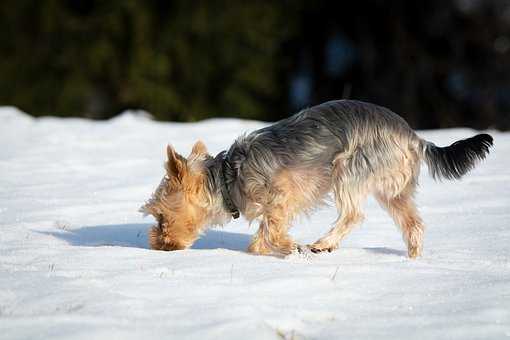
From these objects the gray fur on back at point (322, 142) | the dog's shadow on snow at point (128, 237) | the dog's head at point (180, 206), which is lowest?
the dog's shadow on snow at point (128, 237)

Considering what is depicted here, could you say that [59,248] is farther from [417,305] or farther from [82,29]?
[82,29]

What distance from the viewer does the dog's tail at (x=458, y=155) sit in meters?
6.33

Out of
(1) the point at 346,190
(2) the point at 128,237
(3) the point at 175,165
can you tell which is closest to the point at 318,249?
(1) the point at 346,190

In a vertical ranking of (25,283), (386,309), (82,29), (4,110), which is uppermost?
(386,309)

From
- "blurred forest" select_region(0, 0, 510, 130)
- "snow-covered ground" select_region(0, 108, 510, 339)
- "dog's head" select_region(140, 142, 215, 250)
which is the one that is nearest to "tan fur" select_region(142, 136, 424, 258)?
"dog's head" select_region(140, 142, 215, 250)

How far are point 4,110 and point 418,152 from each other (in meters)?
8.36

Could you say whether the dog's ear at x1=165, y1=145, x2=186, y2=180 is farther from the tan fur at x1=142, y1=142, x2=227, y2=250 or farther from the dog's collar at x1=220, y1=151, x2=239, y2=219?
the dog's collar at x1=220, y1=151, x2=239, y2=219

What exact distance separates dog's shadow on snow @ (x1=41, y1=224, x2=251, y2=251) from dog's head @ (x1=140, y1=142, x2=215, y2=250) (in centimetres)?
41

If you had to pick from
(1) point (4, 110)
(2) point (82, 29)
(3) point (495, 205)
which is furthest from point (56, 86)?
(3) point (495, 205)

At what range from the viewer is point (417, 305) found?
4566 mm

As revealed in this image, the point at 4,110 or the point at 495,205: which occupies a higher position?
the point at 495,205

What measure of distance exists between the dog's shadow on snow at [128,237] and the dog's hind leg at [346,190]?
0.81 metres

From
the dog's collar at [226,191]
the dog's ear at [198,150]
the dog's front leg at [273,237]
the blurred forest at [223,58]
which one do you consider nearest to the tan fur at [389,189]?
the dog's front leg at [273,237]

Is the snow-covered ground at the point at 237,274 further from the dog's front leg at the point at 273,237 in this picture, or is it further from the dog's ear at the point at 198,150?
the dog's ear at the point at 198,150
